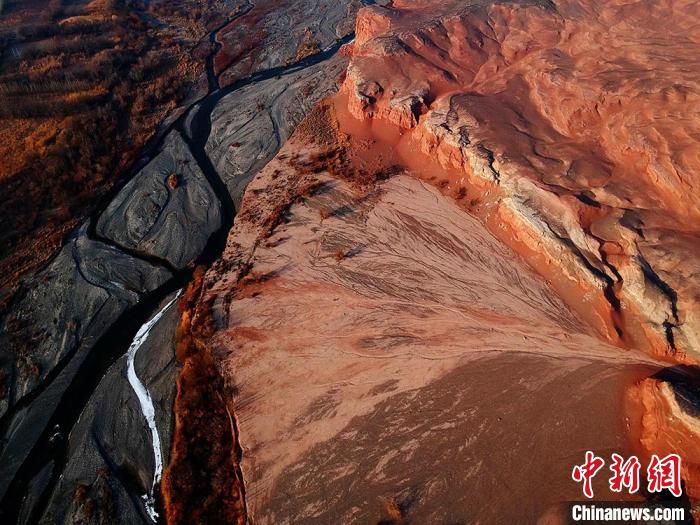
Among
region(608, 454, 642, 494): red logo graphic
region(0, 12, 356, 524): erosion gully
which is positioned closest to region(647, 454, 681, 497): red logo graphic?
region(608, 454, 642, 494): red logo graphic

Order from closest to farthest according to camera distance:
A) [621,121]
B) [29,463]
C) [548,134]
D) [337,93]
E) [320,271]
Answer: [29,463]
[320,271]
[621,121]
[548,134]
[337,93]

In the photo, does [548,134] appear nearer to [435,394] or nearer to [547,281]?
[547,281]

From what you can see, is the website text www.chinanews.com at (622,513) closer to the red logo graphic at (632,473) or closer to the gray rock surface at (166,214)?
the red logo graphic at (632,473)

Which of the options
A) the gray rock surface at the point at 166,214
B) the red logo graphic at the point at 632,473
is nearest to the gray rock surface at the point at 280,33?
the gray rock surface at the point at 166,214

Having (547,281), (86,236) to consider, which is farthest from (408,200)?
(86,236)

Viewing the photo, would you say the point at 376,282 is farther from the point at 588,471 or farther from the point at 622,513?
the point at 622,513

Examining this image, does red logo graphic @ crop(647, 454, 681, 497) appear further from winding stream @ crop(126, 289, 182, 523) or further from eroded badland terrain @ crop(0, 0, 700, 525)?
winding stream @ crop(126, 289, 182, 523)
